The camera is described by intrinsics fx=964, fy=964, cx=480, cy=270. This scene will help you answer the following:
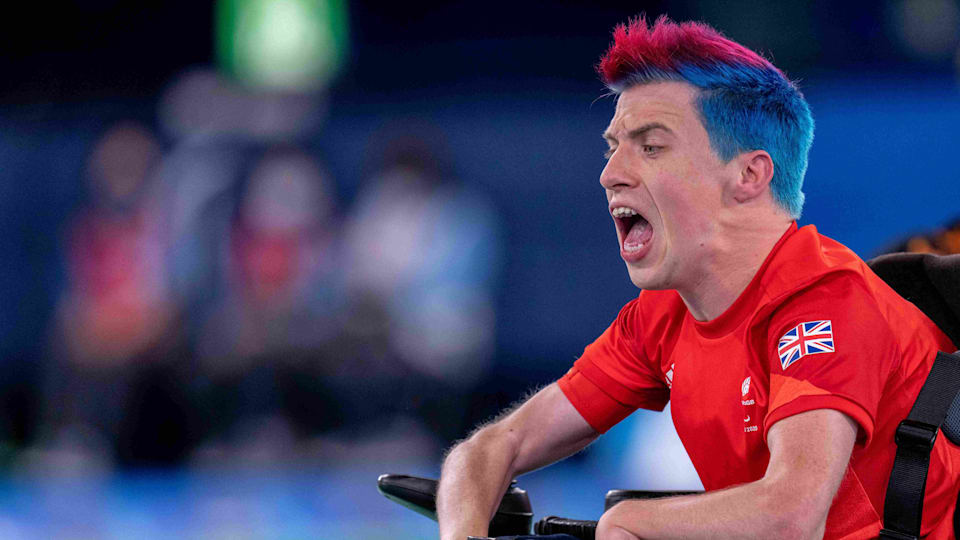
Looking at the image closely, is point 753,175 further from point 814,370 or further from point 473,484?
point 473,484

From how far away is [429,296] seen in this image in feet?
16.2

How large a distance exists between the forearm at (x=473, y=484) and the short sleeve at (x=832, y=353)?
0.51 meters

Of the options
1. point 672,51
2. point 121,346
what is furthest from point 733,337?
point 121,346

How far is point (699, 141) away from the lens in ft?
4.55

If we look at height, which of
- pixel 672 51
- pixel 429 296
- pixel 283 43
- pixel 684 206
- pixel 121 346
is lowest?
pixel 684 206

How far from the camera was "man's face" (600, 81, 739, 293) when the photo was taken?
1.39m

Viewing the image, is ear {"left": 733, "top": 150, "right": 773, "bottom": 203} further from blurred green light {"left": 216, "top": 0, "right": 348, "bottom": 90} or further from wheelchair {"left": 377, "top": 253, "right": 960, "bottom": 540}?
blurred green light {"left": 216, "top": 0, "right": 348, "bottom": 90}

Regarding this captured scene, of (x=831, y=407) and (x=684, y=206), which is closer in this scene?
(x=831, y=407)

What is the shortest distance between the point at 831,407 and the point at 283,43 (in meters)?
5.08

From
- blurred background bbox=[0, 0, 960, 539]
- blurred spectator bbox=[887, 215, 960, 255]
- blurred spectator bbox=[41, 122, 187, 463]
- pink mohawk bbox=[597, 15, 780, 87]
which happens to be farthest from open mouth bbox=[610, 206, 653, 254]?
blurred spectator bbox=[41, 122, 187, 463]

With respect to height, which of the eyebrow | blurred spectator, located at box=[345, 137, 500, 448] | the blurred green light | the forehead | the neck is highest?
the blurred green light

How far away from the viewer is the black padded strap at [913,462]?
4.03 ft

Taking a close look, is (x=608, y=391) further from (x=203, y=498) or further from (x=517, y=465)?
(x=203, y=498)

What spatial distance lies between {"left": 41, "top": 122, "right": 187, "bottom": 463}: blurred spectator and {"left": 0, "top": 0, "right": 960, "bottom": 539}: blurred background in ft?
0.05
